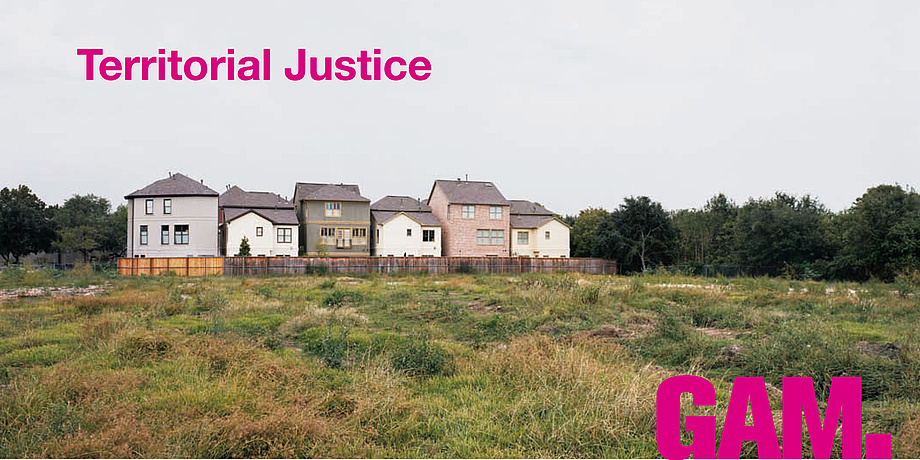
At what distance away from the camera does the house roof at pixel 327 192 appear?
58.1 metres

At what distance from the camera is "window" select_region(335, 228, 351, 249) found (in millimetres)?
58281

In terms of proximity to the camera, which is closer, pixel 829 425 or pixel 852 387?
pixel 829 425

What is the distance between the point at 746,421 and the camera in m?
6.43

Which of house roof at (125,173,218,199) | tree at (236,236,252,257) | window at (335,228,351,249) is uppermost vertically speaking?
house roof at (125,173,218,199)

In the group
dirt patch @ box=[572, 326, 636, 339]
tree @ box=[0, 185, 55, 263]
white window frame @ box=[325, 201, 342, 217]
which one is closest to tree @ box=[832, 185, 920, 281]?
dirt patch @ box=[572, 326, 636, 339]

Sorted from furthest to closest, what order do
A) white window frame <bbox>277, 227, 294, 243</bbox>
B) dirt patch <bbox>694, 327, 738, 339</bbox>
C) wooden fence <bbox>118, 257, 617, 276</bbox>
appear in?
white window frame <bbox>277, 227, 294, 243</bbox> < wooden fence <bbox>118, 257, 617, 276</bbox> < dirt patch <bbox>694, 327, 738, 339</bbox>

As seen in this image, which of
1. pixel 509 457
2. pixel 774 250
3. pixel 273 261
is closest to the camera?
pixel 509 457

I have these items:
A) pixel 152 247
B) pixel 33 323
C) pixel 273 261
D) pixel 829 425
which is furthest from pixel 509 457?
pixel 152 247

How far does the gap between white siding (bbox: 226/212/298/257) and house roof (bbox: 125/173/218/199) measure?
317 cm

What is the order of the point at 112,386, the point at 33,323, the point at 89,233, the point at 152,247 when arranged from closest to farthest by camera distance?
1. the point at 112,386
2. the point at 33,323
3. the point at 152,247
4. the point at 89,233

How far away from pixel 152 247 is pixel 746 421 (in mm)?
52985

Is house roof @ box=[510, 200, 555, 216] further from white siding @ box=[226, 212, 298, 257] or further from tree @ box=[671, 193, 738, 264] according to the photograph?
white siding @ box=[226, 212, 298, 257]

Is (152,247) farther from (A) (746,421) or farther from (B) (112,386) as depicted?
(A) (746,421)

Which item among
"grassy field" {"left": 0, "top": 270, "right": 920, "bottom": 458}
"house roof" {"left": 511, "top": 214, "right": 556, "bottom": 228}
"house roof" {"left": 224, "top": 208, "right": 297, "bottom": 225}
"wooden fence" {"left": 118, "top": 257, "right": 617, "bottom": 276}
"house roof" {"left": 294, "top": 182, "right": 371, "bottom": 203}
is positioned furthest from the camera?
"house roof" {"left": 511, "top": 214, "right": 556, "bottom": 228}
